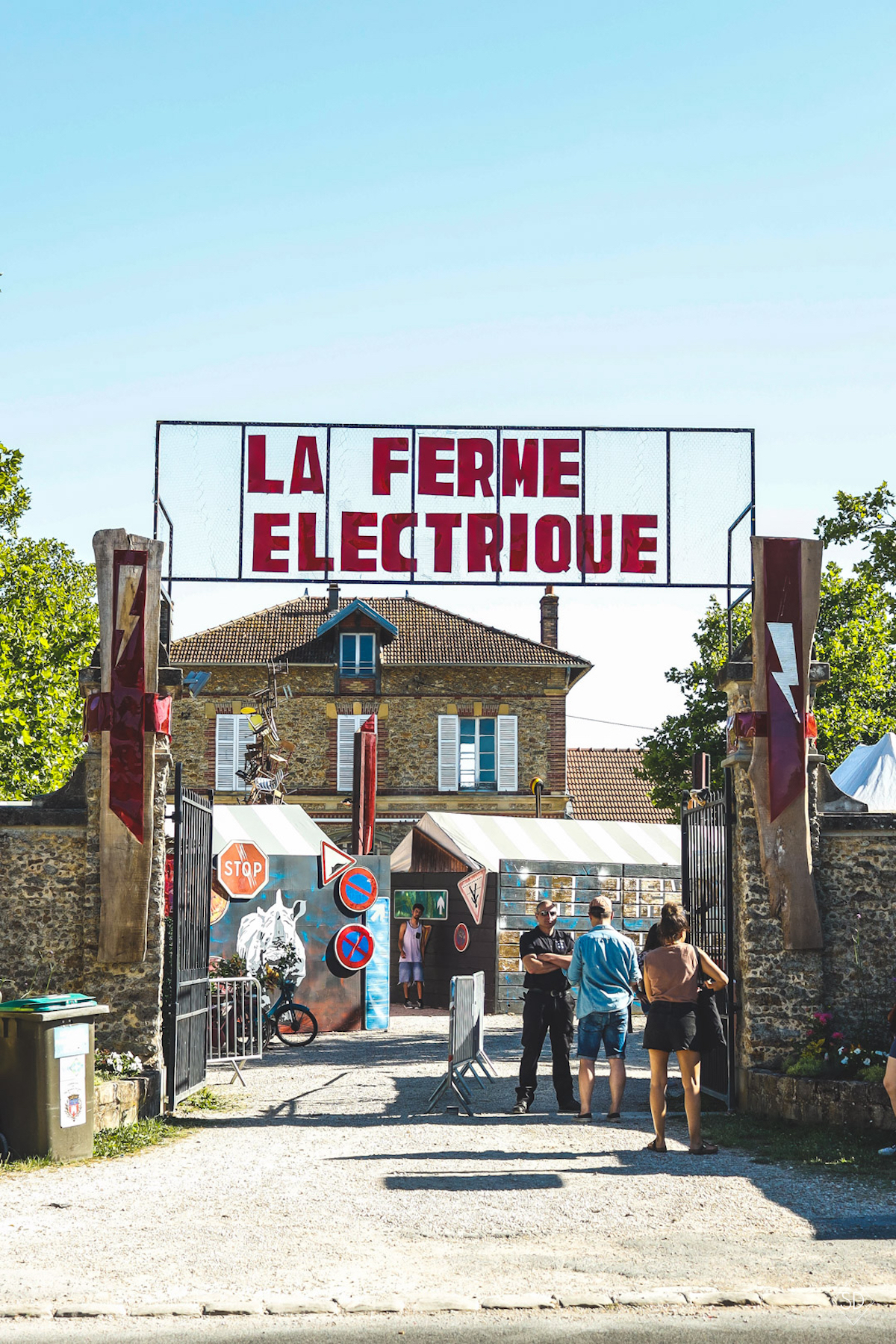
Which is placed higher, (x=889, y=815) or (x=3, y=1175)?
(x=889, y=815)

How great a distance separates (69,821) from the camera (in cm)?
1068

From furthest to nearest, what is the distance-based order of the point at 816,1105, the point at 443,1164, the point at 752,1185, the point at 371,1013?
the point at 371,1013 < the point at 816,1105 < the point at 443,1164 < the point at 752,1185

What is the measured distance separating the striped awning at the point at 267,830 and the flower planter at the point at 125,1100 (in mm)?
8329

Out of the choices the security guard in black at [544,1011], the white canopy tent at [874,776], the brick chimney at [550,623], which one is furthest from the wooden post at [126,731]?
the brick chimney at [550,623]

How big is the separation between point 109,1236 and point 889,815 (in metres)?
6.88

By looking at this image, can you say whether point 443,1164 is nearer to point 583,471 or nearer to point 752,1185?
point 752,1185

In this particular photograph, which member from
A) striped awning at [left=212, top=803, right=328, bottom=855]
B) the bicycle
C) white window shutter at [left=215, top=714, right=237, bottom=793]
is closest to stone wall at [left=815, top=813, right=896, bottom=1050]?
the bicycle

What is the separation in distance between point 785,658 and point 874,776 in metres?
8.53

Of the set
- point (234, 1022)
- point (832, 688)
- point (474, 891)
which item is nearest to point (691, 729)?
point (832, 688)

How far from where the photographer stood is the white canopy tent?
18.5m

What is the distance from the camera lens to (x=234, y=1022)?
14.4m

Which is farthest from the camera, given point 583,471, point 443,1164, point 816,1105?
point 583,471

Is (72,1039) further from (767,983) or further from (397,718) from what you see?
(397,718)

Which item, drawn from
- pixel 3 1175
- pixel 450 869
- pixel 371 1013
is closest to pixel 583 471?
pixel 3 1175
